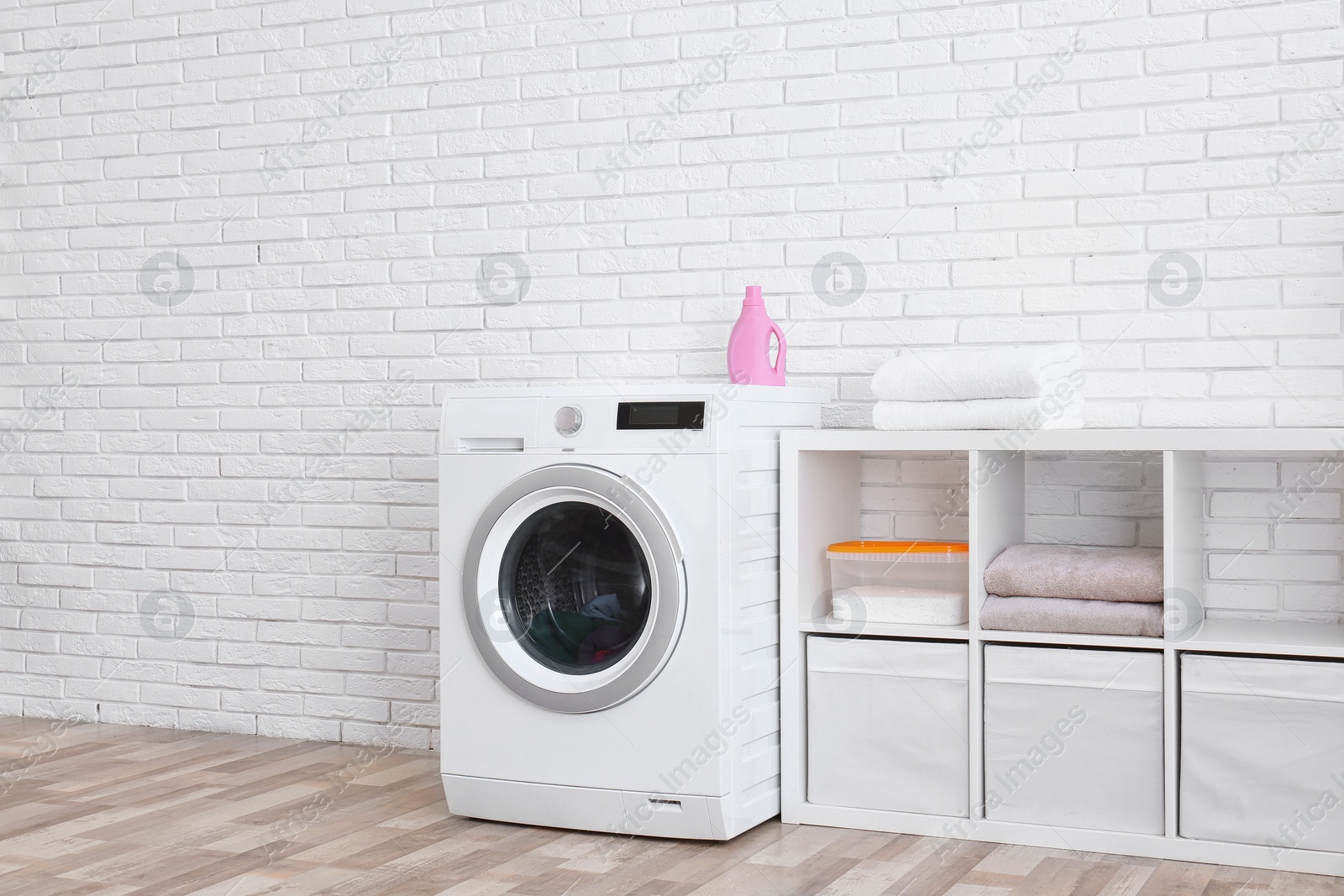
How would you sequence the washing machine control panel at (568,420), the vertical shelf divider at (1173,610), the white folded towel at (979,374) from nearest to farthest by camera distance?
the vertical shelf divider at (1173,610)
the white folded towel at (979,374)
the washing machine control panel at (568,420)

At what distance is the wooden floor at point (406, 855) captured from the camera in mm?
2291

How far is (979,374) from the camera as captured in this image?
254cm

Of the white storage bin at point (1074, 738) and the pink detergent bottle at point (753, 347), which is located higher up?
the pink detergent bottle at point (753, 347)

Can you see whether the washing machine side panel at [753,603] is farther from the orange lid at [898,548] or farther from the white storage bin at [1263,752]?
the white storage bin at [1263,752]

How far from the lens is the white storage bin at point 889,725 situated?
258 cm

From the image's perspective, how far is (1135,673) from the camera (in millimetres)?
2432

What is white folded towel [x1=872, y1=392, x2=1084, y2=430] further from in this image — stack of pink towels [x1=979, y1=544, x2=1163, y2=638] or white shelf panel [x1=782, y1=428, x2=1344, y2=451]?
stack of pink towels [x1=979, y1=544, x2=1163, y2=638]

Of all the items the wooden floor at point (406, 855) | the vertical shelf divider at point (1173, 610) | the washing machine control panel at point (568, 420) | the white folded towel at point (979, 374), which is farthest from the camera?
the washing machine control panel at point (568, 420)

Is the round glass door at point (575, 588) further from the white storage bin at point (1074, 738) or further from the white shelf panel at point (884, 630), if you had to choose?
the white storage bin at point (1074, 738)

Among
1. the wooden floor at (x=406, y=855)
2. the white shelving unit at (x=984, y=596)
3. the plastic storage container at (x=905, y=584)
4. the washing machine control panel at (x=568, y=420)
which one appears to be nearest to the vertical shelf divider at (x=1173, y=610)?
the white shelving unit at (x=984, y=596)

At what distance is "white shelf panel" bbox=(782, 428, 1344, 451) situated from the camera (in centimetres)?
230

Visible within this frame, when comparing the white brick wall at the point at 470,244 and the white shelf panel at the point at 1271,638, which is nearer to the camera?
the white shelf panel at the point at 1271,638

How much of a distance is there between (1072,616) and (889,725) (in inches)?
16.5

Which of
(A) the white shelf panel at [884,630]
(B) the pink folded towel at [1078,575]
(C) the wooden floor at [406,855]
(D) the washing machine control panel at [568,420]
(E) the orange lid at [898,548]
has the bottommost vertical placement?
(C) the wooden floor at [406,855]
